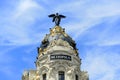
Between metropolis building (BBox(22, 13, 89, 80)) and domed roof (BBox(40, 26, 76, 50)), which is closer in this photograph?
metropolis building (BBox(22, 13, 89, 80))

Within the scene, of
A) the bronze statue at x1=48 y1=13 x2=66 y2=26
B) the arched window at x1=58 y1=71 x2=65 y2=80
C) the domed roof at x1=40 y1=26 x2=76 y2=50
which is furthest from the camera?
the bronze statue at x1=48 y1=13 x2=66 y2=26

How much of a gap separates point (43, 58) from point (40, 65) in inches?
52.8

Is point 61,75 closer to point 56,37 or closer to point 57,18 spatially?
point 56,37

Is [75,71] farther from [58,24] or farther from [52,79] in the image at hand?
[58,24]

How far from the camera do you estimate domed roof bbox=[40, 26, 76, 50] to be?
312 ft

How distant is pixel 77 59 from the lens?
92.9m

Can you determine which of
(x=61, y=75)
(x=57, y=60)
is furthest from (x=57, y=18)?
(x=61, y=75)

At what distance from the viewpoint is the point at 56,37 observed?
95125 millimetres

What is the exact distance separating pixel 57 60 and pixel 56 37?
615 cm

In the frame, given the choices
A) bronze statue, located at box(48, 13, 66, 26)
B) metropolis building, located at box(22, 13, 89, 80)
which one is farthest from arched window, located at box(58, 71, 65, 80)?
bronze statue, located at box(48, 13, 66, 26)

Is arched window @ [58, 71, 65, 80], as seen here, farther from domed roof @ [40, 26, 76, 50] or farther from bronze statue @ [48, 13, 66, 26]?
bronze statue @ [48, 13, 66, 26]

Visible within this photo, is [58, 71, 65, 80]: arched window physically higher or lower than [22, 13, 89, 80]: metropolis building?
lower

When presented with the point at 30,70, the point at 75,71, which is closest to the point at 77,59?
the point at 75,71

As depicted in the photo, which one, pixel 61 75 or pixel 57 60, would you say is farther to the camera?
pixel 57 60
